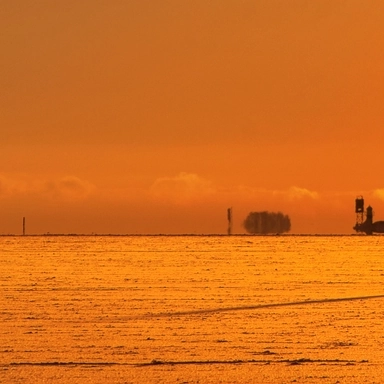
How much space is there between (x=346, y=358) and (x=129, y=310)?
819 centimetres

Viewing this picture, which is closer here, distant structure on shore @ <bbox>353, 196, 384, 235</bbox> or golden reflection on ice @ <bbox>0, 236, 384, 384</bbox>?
golden reflection on ice @ <bbox>0, 236, 384, 384</bbox>

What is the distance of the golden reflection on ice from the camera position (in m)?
14.6

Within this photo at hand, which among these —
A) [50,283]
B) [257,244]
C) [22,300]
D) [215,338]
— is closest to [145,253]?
[257,244]

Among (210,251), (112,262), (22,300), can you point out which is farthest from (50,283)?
(210,251)

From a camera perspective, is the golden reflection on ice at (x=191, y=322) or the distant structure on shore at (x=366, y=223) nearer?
the golden reflection on ice at (x=191, y=322)

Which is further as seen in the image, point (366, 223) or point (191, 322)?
point (366, 223)

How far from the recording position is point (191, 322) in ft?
68.4

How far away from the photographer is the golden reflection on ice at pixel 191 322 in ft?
48.0

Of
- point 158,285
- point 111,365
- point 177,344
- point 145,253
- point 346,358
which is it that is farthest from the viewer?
point 145,253

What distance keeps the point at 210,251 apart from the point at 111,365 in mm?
40880

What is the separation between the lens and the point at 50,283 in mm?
32781

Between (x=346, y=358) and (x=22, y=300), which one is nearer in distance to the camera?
(x=346, y=358)

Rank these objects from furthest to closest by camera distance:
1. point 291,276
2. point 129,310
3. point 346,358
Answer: point 291,276, point 129,310, point 346,358

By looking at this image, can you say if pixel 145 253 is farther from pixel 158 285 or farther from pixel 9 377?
pixel 9 377
